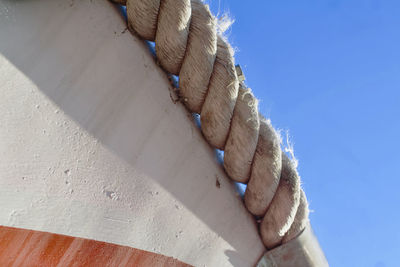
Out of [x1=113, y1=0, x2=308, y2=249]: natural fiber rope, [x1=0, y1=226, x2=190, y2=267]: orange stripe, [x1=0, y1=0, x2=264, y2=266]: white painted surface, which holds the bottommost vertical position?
[x1=0, y1=226, x2=190, y2=267]: orange stripe

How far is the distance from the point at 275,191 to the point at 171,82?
321 mm

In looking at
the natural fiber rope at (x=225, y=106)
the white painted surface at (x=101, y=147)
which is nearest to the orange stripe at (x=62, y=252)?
the white painted surface at (x=101, y=147)

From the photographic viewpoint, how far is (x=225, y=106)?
2.78 ft

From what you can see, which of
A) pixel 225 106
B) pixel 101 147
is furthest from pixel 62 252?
pixel 225 106

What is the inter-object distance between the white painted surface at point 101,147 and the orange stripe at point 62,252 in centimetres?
1

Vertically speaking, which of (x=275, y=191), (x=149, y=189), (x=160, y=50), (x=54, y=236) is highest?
(x=160, y=50)

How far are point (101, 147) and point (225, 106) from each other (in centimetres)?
26

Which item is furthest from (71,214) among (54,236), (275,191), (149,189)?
(275,191)

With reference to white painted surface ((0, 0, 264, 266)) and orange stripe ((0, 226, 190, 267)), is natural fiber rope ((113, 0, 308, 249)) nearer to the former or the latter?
white painted surface ((0, 0, 264, 266))

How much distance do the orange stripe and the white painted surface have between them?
14mm

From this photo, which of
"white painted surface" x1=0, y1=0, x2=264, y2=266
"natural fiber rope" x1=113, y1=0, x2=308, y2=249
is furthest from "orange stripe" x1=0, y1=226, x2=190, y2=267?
"natural fiber rope" x1=113, y1=0, x2=308, y2=249

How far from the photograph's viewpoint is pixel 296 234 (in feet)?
2.89

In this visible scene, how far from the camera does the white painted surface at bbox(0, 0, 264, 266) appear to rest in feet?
2.24

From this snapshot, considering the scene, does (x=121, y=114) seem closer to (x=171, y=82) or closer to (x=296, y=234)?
(x=171, y=82)
